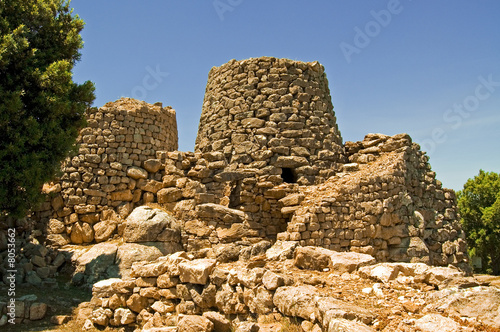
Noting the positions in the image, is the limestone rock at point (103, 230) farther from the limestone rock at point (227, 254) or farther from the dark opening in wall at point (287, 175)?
the dark opening in wall at point (287, 175)

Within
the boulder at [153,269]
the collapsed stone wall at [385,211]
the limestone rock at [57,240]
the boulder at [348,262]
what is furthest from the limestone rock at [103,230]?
the boulder at [348,262]

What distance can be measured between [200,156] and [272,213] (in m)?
2.43

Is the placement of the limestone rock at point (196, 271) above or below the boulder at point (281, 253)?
below

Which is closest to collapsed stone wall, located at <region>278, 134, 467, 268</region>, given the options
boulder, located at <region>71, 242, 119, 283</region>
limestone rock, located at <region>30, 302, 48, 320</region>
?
boulder, located at <region>71, 242, 119, 283</region>

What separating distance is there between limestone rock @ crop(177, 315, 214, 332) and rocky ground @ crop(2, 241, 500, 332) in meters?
0.02

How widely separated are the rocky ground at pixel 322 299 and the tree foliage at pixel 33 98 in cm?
260

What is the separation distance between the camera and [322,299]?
4.69 m

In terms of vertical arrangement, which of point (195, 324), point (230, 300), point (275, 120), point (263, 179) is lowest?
point (195, 324)

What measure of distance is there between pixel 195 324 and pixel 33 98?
6.12 meters

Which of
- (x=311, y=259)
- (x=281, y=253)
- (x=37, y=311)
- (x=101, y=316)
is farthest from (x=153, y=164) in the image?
(x=311, y=259)

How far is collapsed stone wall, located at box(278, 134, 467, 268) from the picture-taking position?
9.37m

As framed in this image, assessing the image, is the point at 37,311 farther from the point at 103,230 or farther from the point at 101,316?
the point at 103,230

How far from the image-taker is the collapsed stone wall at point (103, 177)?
34.7 feet

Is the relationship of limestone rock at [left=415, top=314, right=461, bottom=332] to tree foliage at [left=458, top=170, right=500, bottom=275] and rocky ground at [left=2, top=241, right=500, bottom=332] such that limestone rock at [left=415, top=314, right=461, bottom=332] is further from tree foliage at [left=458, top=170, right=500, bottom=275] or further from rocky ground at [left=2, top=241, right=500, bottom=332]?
tree foliage at [left=458, top=170, right=500, bottom=275]
